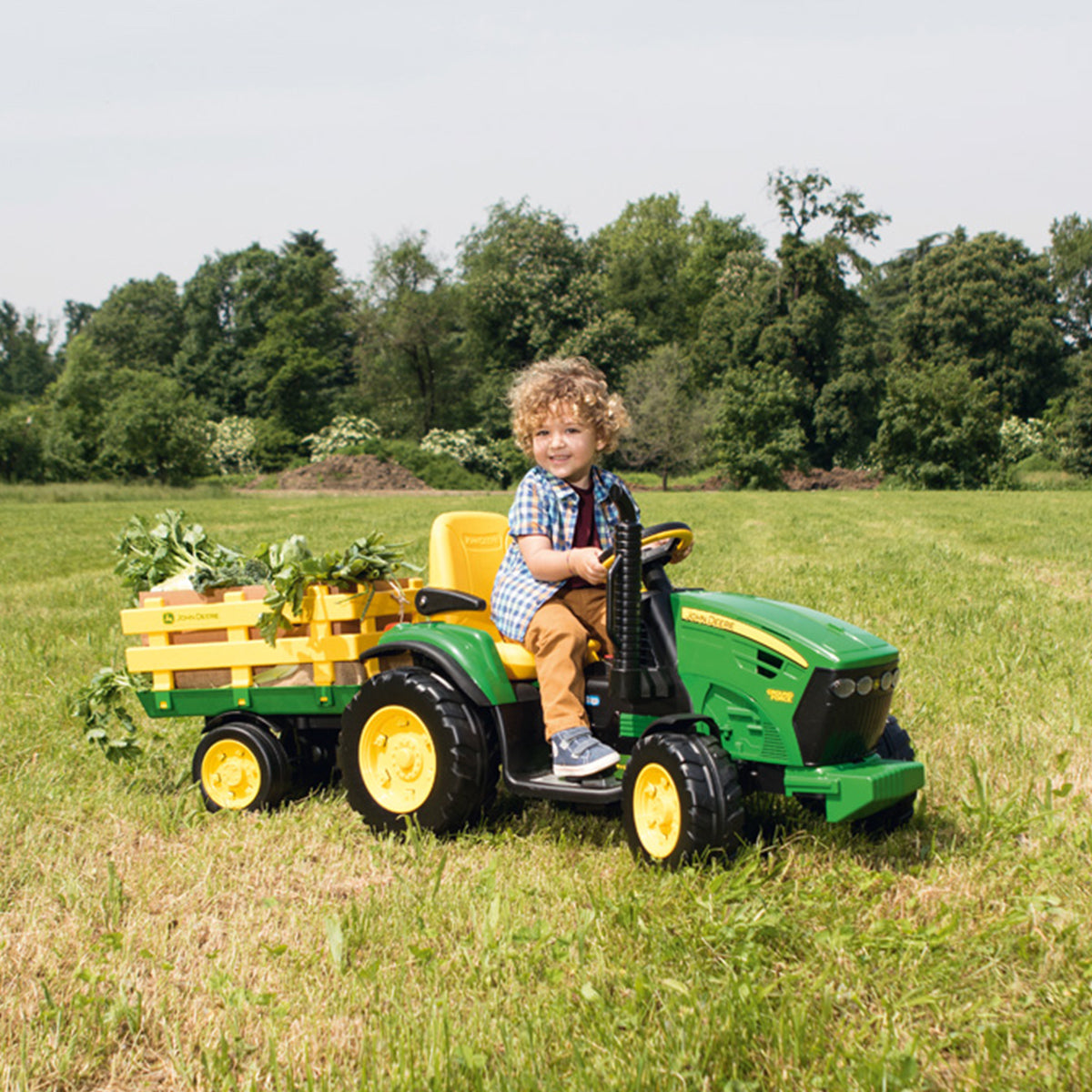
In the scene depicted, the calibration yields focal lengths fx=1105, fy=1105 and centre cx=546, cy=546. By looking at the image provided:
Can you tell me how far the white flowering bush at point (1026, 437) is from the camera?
46656 mm

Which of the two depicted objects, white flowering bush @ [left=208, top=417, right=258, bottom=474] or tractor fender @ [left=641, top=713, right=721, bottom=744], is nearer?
tractor fender @ [left=641, top=713, right=721, bottom=744]

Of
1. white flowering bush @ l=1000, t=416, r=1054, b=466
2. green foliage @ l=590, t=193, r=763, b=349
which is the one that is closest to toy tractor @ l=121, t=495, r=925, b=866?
white flowering bush @ l=1000, t=416, r=1054, b=466

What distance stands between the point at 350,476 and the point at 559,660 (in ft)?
124

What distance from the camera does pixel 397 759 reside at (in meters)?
3.96

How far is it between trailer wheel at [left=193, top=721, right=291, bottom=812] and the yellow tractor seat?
0.84m

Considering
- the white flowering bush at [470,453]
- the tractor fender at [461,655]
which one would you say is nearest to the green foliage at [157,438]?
the white flowering bush at [470,453]

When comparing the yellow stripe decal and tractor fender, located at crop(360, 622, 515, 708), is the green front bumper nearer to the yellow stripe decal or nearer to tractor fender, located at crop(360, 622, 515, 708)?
the yellow stripe decal

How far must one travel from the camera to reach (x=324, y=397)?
60.2 meters

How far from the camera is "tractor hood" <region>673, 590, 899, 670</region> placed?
3.18m

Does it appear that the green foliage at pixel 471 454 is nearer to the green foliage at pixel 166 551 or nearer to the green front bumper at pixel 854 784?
Result: the green foliage at pixel 166 551

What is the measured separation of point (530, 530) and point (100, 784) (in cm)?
222

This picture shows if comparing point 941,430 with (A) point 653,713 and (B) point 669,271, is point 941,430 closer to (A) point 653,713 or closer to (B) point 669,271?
(B) point 669,271

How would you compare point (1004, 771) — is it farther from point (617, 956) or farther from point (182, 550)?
point (182, 550)

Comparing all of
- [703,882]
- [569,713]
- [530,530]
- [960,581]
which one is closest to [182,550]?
[530,530]
